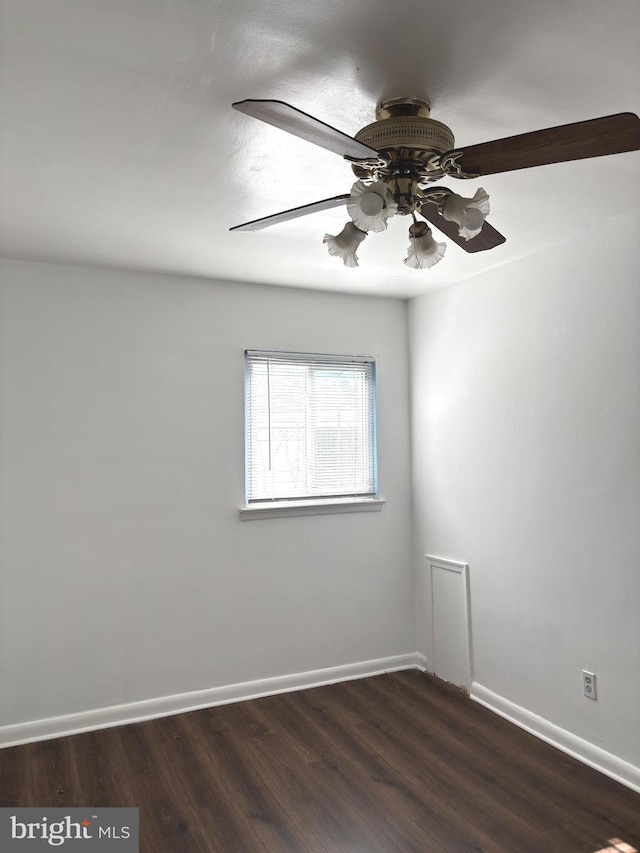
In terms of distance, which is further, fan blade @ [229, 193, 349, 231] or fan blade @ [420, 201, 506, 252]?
fan blade @ [420, 201, 506, 252]

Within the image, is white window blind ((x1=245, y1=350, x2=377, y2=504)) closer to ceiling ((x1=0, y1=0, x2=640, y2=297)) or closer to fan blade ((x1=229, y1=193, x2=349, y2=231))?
ceiling ((x1=0, y1=0, x2=640, y2=297))

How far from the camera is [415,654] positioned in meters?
4.10

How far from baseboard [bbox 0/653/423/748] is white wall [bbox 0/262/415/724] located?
5cm

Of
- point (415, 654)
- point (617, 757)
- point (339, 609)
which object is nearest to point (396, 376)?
point (339, 609)

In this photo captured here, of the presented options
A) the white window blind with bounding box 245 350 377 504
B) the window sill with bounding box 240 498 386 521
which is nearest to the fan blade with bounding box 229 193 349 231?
the white window blind with bounding box 245 350 377 504

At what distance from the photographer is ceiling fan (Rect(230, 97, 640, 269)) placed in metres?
1.39

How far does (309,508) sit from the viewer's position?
3.81m

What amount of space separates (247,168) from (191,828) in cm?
243

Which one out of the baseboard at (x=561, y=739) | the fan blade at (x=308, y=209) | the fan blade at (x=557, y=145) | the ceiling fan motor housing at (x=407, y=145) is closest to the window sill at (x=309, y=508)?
the baseboard at (x=561, y=739)

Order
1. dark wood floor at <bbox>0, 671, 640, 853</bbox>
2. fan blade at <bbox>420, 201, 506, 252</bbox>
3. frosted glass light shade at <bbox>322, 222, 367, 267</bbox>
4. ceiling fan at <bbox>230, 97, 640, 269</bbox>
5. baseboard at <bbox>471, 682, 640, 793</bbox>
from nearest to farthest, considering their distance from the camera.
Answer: ceiling fan at <bbox>230, 97, 640, 269</bbox>, frosted glass light shade at <bbox>322, 222, 367, 267</bbox>, fan blade at <bbox>420, 201, 506, 252</bbox>, dark wood floor at <bbox>0, 671, 640, 853</bbox>, baseboard at <bbox>471, 682, 640, 793</bbox>

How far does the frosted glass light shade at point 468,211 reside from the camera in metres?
1.63

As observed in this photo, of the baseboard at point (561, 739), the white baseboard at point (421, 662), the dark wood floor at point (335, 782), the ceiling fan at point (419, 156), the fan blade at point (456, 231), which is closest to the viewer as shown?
the ceiling fan at point (419, 156)

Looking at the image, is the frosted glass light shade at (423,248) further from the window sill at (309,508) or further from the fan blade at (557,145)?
the window sill at (309,508)

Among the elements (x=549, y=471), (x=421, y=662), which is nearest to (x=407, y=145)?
(x=549, y=471)
